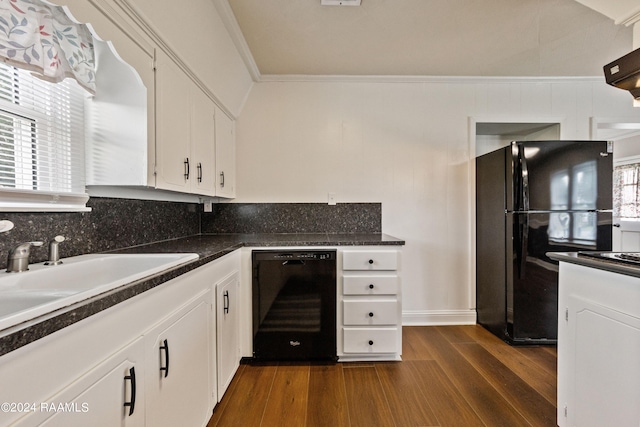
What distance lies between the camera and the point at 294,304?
2027 millimetres

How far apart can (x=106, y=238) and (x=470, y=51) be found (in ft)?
9.69

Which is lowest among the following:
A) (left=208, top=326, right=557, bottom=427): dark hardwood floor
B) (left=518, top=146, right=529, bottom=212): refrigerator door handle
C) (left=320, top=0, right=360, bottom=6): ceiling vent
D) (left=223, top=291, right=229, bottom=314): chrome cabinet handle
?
(left=208, top=326, right=557, bottom=427): dark hardwood floor

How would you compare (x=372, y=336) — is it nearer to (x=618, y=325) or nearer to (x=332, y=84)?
(x=618, y=325)

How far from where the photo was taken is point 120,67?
1.30 m

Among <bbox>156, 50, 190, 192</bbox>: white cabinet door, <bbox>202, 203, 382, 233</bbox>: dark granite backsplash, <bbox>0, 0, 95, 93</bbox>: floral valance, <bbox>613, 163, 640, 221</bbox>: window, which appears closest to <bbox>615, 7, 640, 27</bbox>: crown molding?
<bbox>202, 203, 382, 233</bbox>: dark granite backsplash

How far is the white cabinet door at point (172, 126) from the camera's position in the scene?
146 centimetres

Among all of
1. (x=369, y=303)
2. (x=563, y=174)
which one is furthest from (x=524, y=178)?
(x=369, y=303)

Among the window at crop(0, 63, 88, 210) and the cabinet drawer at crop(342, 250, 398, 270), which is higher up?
the window at crop(0, 63, 88, 210)

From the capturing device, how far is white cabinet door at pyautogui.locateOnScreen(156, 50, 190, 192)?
4.78 feet

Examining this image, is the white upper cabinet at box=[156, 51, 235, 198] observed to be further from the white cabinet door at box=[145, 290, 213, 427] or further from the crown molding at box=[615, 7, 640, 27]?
the crown molding at box=[615, 7, 640, 27]

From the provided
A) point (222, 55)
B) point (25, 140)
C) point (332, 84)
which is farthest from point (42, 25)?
point (332, 84)

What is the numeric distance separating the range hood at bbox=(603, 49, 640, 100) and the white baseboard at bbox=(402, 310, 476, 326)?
2105mm

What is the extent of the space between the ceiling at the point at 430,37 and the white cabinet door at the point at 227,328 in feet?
5.93

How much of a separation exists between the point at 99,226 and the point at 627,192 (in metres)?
6.30
